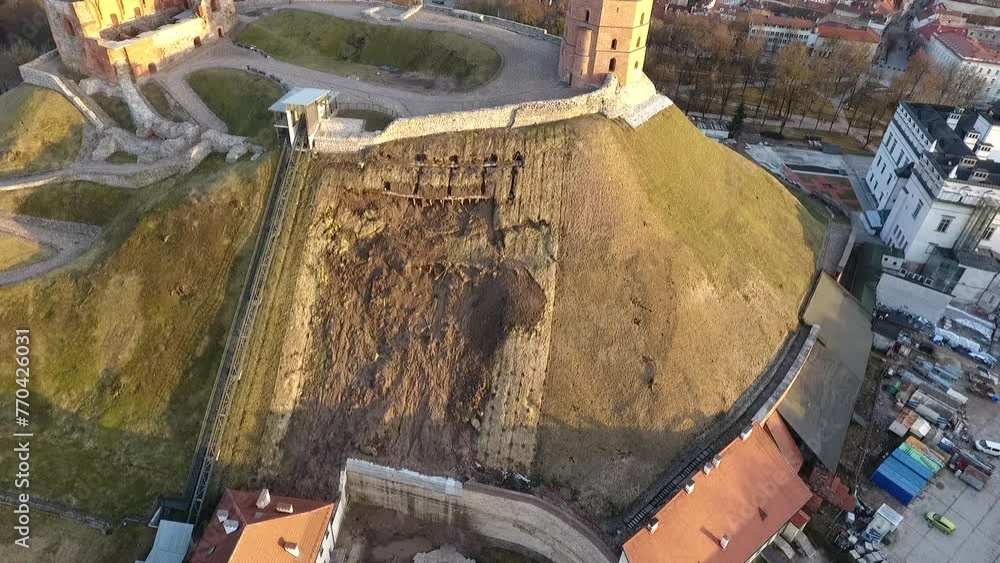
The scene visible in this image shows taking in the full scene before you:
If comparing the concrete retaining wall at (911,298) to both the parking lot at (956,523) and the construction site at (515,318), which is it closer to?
the construction site at (515,318)

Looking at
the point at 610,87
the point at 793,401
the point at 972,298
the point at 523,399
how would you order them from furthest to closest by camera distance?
the point at 972,298, the point at 610,87, the point at 793,401, the point at 523,399

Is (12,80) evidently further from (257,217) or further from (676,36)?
(676,36)

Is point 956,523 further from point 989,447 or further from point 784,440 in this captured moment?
point 784,440

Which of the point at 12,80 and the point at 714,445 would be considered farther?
the point at 12,80

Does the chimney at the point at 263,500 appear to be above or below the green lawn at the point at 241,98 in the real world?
below

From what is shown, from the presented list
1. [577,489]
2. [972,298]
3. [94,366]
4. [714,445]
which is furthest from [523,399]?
[972,298]

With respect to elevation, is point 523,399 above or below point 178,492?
above

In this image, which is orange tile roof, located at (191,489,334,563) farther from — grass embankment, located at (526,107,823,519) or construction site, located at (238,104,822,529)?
grass embankment, located at (526,107,823,519)

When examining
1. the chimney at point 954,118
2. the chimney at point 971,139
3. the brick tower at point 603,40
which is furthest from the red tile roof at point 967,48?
the brick tower at point 603,40
